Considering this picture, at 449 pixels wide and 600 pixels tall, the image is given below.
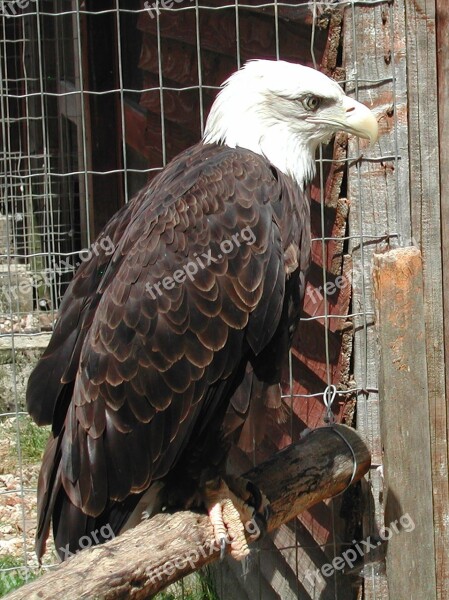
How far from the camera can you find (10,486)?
22.2 feet

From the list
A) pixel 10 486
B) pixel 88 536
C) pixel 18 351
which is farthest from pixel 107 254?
pixel 18 351

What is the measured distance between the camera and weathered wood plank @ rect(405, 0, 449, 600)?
3.95 m

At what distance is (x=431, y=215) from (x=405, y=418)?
827mm

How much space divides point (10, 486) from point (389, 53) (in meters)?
4.16

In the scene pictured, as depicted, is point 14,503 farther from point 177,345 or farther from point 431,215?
point 431,215

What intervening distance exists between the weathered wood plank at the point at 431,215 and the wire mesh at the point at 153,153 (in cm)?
11

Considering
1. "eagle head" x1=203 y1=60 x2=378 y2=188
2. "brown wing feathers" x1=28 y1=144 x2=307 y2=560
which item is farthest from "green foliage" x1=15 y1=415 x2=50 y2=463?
"eagle head" x1=203 y1=60 x2=378 y2=188

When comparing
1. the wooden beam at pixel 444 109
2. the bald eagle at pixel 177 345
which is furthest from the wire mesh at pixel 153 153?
the bald eagle at pixel 177 345

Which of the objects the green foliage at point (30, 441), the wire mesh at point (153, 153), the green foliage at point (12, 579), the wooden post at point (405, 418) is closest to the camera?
the wooden post at point (405, 418)

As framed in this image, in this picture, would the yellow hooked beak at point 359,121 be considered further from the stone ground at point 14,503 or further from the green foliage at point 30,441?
the green foliage at point 30,441

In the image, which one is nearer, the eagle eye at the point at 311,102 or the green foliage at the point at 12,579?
the eagle eye at the point at 311,102

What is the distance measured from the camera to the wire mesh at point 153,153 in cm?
416

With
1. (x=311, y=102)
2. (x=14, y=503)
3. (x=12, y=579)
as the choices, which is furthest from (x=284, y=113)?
(x=14, y=503)

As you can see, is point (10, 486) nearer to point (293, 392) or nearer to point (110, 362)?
point (293, 392)
